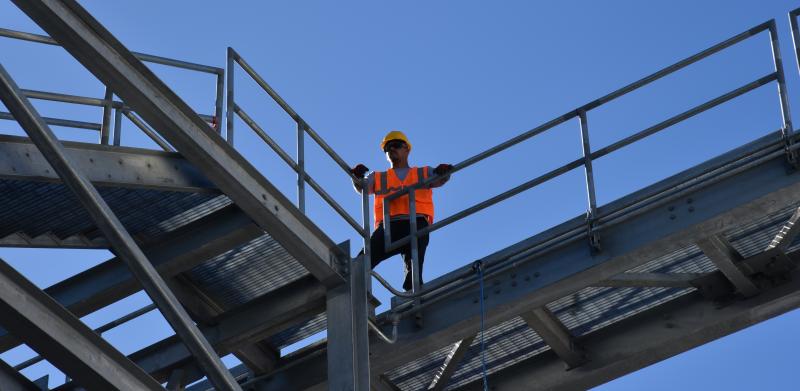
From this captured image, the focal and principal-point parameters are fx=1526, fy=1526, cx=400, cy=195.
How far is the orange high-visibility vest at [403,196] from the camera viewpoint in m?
14.7

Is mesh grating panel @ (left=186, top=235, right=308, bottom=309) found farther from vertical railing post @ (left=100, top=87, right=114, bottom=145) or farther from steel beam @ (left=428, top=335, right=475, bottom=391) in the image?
steel beam @ (left=428, top=335, right=475, bottom=391)

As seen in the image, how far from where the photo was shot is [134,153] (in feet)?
37.5

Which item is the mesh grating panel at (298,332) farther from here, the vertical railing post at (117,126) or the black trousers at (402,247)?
the vertical railing post at (117,126)

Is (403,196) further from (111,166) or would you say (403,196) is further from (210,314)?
(111,166)

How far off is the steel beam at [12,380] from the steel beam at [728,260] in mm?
5486

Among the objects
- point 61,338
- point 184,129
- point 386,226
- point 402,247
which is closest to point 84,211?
point 184,129

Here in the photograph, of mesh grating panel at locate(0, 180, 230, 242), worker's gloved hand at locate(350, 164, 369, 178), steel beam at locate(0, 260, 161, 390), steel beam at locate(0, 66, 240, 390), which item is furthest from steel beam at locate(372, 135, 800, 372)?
steel beam at locate(0, 260, 161, 390)

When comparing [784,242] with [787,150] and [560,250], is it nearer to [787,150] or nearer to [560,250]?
[787,150]

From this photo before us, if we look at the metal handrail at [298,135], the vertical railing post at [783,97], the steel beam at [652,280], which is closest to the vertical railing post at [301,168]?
the metal handrail at [298,135]

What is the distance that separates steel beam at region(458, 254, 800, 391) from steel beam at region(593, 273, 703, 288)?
1.14ft

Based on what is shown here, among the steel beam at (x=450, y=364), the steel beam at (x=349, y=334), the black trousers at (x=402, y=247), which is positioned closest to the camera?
the steel beam at (x=349, y=334)

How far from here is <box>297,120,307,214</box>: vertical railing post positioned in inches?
496

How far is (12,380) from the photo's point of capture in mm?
10430

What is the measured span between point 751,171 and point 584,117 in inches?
62.3
